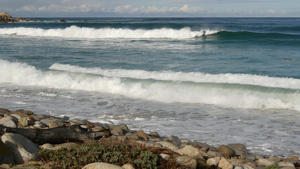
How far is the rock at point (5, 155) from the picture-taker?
14.9 ft

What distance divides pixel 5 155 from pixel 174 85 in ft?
30.9

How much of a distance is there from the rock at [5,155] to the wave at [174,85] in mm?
7515

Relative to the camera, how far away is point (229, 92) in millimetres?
12406

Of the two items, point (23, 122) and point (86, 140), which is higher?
point (86, 140)

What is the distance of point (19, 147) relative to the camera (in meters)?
4.84

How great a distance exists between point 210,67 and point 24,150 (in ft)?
41.4

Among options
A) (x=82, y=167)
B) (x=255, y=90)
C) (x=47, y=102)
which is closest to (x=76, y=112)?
(x=47, y=102)

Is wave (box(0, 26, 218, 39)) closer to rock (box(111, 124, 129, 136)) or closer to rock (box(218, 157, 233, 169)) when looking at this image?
rock (box(111, 124, 129, 136))

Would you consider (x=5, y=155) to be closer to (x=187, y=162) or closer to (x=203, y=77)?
(x=187, y=162)

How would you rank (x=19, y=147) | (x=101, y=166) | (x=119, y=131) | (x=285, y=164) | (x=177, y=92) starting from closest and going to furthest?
(x=101, y=166), (x=19, y=147), (x=285, y=164), (x=119, y=131), (x=177, y=92)

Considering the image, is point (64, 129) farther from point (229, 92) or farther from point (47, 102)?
point (229, 92)

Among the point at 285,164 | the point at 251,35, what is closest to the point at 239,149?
the point at 285,164

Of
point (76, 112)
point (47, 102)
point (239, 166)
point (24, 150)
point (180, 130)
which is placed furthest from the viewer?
point (47, 102)

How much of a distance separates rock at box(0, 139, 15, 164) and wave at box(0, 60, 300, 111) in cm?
751
